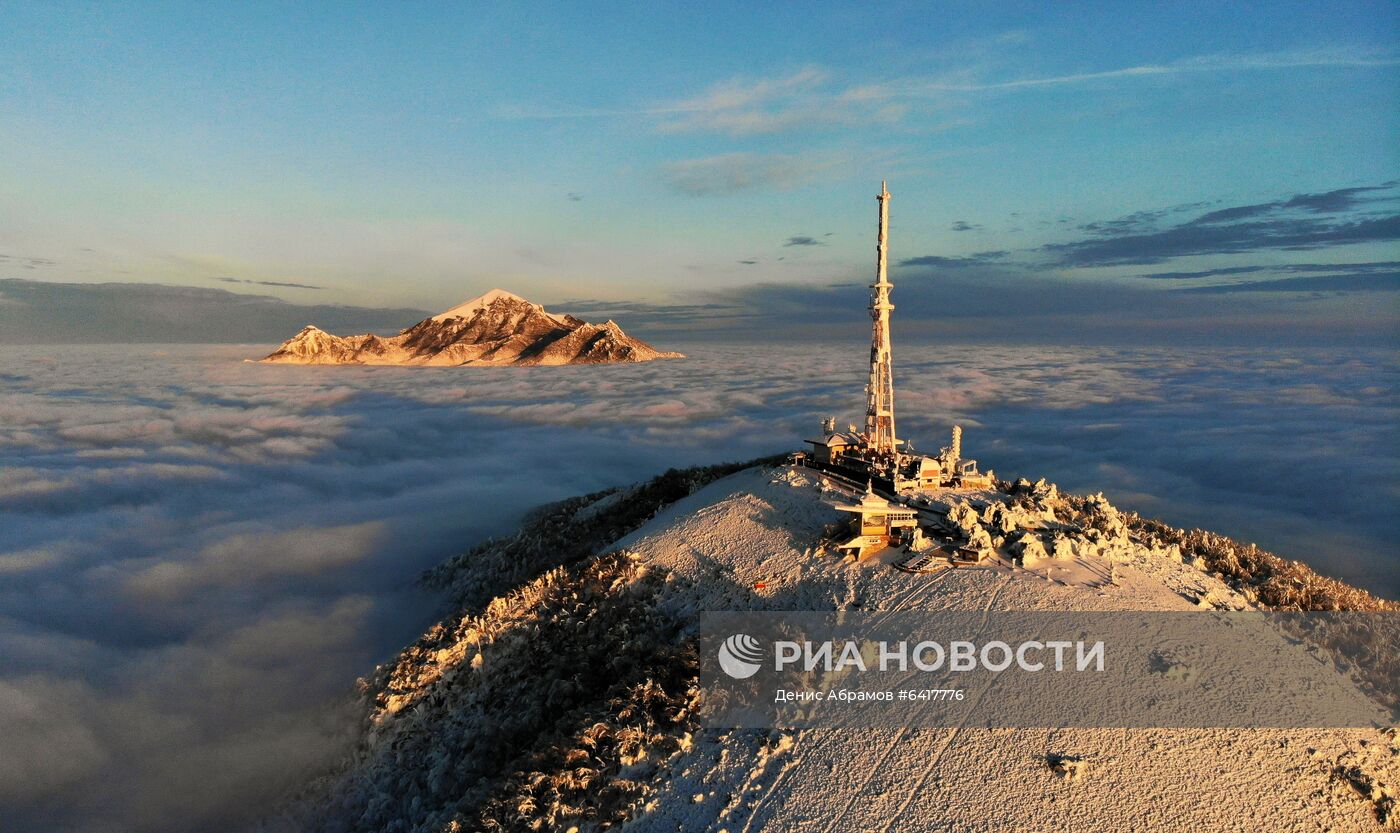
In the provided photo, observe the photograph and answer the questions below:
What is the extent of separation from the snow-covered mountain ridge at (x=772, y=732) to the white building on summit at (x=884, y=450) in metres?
2.13

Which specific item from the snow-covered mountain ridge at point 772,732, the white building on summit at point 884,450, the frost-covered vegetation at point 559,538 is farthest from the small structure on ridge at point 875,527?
the frost-covered vegetation at point 559,538

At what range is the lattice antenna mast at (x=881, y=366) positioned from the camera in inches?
1436

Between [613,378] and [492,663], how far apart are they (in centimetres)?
16541

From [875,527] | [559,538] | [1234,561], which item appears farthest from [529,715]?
[1234,561]

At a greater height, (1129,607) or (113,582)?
(1129,607)

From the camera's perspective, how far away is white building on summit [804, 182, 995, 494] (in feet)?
119

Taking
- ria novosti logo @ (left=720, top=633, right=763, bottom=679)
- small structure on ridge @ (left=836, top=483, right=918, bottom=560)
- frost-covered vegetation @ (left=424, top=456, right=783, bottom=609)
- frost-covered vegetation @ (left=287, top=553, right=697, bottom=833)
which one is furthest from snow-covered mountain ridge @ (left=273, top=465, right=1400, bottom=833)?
frost-covered vegetation @ (left=424, top=456, right=783, bottom=609)

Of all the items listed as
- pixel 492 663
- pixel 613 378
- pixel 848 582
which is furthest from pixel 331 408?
pixel 848 582

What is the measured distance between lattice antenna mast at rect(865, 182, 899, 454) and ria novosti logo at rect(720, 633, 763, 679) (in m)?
18.8

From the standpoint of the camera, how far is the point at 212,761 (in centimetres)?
3284

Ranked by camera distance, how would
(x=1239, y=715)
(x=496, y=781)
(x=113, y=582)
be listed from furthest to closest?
(x=113, y=582)
(x=496, y=781)
(x=1239, y=715)

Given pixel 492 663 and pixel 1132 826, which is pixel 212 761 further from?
pixel 1132 826

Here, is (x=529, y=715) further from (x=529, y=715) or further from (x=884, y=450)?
(x=884, y=450)

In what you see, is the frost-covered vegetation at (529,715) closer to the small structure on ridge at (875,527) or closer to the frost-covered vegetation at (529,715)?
the frost-covered vegetation at (529,715)
